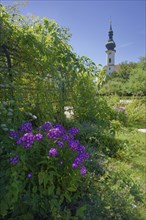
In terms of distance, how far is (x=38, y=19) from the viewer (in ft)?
11.3

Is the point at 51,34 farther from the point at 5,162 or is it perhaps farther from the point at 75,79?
the point at 5,162

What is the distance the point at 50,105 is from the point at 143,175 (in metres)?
1.64

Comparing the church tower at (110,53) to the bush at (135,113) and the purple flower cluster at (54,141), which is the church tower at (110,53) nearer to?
the bush at (135,113)

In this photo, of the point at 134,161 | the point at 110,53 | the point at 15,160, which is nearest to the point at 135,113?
the point at 134,161

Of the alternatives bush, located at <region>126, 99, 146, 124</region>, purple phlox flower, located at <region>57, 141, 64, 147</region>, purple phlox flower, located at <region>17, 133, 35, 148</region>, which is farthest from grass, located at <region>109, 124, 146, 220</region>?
bush, located at <region>126, 99, 146, 124</region>

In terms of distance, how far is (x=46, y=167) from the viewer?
186 cm

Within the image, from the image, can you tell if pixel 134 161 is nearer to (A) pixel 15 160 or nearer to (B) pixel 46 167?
(B) pixel 46 167

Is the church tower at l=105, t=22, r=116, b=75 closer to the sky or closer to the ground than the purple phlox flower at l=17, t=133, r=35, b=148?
closer to the sky

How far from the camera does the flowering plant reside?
1.73m

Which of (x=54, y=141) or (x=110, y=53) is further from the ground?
(x=110, y=53)

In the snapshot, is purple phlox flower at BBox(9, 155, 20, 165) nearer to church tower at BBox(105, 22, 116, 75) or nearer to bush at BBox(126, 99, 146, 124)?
bush at BBox(126, 99, 146, 124)

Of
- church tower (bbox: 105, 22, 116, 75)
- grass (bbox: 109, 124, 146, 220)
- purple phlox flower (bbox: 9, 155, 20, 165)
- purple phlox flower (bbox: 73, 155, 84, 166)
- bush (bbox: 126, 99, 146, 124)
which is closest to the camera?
purple phlox flower (bbox: 9, 155, 20, 165)

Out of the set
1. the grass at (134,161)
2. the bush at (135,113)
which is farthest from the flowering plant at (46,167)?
the bush at (135,113)

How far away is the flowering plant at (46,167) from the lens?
173 centimetres
